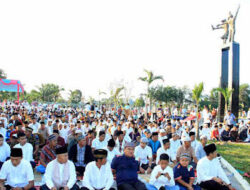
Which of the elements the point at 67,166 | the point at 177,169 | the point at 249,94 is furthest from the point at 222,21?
the point at 249,94

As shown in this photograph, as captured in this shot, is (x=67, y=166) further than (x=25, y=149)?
No

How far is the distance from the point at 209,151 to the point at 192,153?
142cm

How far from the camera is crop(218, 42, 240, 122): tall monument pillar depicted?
1783cm

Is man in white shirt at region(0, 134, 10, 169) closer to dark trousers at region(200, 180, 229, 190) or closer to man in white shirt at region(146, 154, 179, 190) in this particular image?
man in white shirt at region(146, 154, 179, 190)

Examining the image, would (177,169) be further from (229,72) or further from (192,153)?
(229,72)

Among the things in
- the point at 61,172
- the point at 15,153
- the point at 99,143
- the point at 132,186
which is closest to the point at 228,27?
the point at 99,143

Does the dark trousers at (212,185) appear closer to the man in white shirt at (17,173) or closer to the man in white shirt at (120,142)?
the man in white shirt at (120,142)

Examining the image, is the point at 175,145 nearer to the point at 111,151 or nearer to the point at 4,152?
the point at 111,151

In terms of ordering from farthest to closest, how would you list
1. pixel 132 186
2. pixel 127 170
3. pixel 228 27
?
pixel 228 27 < pixel 127 170 < pixel 132 186

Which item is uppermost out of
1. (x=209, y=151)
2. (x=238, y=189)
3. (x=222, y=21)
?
(x=222, y=21)

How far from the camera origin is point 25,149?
18.9 ft

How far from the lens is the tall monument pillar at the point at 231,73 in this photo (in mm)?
17828

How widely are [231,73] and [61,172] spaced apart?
1731cm

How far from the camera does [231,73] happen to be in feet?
59.4
